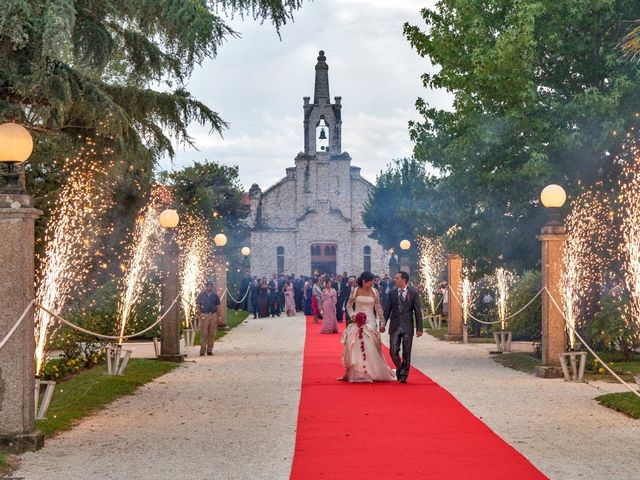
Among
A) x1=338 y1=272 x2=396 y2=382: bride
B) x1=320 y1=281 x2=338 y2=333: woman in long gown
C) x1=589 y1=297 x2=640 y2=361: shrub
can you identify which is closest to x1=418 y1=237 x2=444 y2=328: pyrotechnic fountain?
x1=320 y1=281 x2=338 y2=333: woman in long gown

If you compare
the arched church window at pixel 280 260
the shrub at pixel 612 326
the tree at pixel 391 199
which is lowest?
the shrub at pixel 612 326

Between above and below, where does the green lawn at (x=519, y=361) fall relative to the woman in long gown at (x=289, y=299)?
below

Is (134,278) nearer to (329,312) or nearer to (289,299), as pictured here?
(329,312)

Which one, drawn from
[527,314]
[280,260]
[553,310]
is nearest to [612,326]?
[553,310]

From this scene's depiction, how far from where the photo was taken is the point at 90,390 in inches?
599

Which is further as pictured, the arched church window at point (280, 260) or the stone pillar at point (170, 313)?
the arched church window at point (280, 260)

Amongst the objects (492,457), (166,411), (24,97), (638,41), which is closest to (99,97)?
(24,97)

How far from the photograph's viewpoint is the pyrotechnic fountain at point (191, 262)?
94.4 ft

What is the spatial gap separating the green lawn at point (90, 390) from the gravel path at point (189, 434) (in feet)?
0.76

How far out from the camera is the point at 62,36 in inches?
479

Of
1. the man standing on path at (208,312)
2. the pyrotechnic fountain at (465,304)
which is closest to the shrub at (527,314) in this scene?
the pyrotechnic fountain at (465,304)

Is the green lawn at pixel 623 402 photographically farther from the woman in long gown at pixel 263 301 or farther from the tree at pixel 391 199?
the tree at pixel 391 199

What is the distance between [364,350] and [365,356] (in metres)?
0.13

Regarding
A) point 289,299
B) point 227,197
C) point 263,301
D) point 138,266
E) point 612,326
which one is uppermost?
point 227,197
